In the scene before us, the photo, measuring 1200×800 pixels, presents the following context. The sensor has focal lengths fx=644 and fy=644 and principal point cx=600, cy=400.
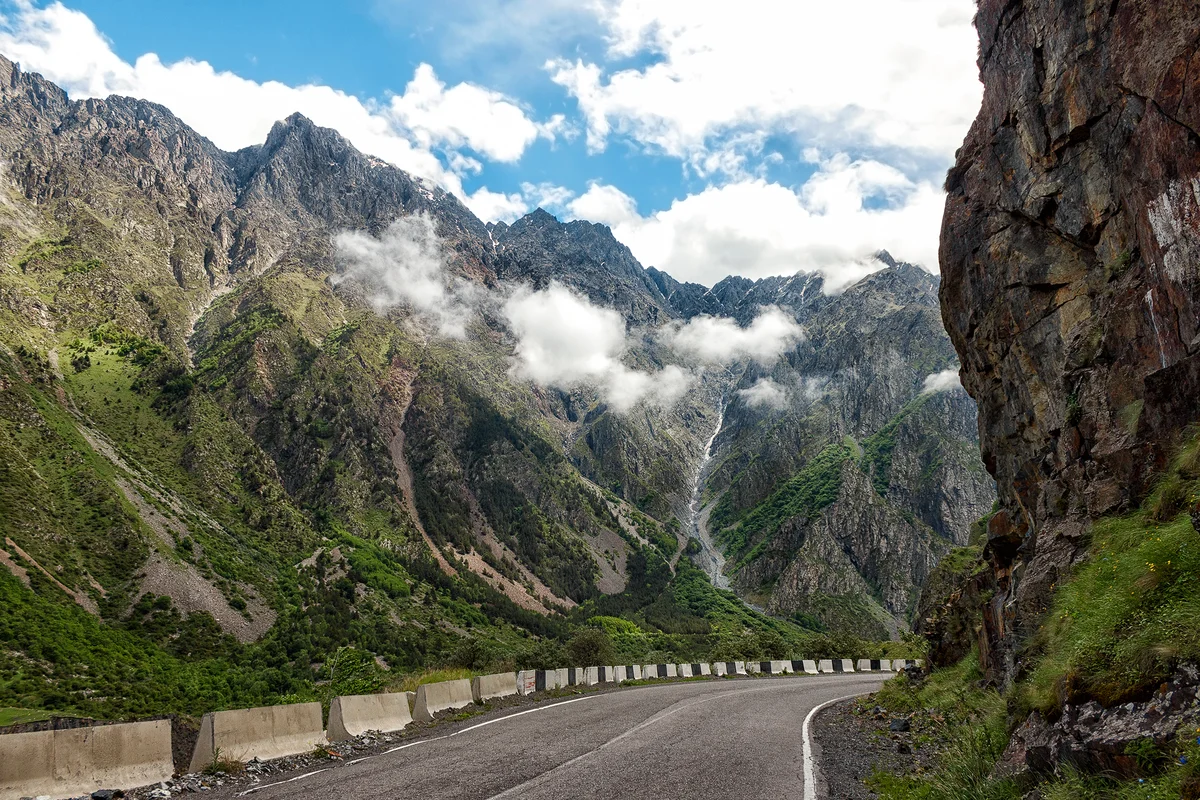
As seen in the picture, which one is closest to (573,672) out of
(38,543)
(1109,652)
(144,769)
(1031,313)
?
(144,769)

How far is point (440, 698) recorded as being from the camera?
21328mm

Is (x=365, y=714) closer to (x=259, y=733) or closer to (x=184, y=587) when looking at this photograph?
(x=259, y=733)

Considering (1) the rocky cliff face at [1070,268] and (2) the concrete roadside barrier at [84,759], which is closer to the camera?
(2) the concrete roadside barrier at [84,759]

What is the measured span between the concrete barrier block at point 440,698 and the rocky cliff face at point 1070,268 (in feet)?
52.6

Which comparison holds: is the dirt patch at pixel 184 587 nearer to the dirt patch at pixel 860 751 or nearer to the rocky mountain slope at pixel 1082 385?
the dirt patch at pixel 860 751

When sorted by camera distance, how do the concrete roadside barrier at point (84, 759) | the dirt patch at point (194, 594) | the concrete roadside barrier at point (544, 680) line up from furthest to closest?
the dirt patch at point (194, 594) → the concrete roadside barrier at point (544, 680) → the concrete roadside barrier at point (84, 759)

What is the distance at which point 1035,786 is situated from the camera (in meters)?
7.44

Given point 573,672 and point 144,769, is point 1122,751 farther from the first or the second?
point 573,672

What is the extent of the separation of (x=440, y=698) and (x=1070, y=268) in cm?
2774

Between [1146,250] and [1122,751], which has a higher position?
[1146,250]

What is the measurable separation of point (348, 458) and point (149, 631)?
99623mm

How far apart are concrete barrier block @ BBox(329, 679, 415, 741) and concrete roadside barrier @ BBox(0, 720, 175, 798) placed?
4543 mm

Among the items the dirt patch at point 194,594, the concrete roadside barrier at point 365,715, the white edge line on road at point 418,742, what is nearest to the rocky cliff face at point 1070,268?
the white edge line on road at point 418,742

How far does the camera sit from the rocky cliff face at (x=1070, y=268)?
48.1 ft
